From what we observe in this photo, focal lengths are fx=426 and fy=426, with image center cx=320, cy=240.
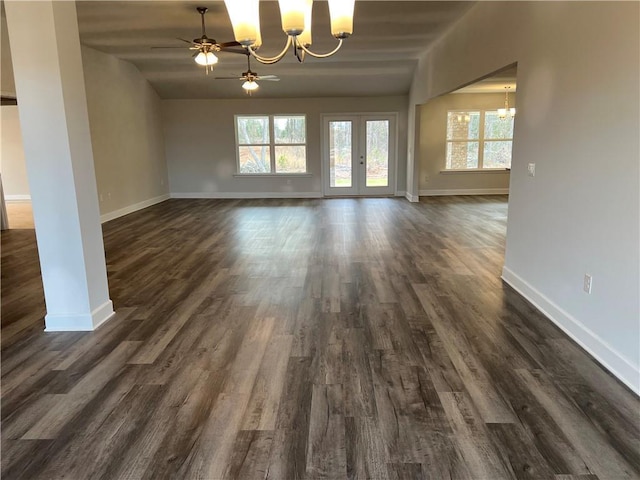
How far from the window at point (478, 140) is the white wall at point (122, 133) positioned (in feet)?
23.3

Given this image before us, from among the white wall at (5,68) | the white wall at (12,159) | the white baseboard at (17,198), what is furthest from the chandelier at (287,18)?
the white baseboard at (17,198)

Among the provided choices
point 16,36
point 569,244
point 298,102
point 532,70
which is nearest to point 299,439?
point 569,244

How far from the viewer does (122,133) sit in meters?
8.27

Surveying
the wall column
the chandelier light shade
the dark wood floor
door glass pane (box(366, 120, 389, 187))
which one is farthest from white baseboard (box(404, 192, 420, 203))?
the chandelier light shade

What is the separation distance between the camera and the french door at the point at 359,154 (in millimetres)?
10438

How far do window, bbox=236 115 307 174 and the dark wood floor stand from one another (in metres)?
6.43

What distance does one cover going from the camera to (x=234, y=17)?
2.52 m

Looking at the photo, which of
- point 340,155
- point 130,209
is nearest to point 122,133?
point 130,209

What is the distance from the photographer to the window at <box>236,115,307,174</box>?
10586mm

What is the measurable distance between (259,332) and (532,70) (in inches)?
120

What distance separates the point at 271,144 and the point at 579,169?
28.2ft

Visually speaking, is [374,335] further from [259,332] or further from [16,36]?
[16,36]

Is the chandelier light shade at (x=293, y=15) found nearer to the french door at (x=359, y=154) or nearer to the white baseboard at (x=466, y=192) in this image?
the french door at (x=359, y=154)

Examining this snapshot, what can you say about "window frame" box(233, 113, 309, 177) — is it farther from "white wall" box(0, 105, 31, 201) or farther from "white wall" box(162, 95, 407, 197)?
"white wall" box(0, 105, 31, 201)
